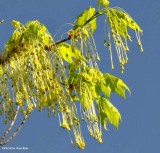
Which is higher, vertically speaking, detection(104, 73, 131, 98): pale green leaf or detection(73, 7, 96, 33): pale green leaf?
detection(73, 7, 96, 33): pale green leaf

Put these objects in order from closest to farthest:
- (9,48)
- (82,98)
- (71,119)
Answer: (71,119) → (82,98) → (9,48)

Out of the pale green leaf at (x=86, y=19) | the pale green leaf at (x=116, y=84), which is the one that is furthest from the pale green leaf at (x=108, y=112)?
the pale green leaf at (x=86, y=19)

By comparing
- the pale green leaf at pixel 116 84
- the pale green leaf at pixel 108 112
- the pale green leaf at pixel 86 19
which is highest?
the pale green leaf at pixel 86 19

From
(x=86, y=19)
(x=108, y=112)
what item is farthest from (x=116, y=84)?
(x=86, y=19)

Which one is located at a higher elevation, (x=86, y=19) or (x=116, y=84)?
(x=86, y=19)

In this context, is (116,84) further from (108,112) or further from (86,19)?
(86,19)

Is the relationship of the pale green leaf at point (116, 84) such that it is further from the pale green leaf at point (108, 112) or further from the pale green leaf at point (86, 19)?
the pale green leaf at point (86, 19)

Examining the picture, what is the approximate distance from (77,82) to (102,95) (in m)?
0.30

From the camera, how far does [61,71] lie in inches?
118

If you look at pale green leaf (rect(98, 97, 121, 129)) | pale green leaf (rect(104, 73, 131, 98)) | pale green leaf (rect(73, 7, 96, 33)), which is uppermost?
pale green leaf (rect(73, 7, 96, 33))

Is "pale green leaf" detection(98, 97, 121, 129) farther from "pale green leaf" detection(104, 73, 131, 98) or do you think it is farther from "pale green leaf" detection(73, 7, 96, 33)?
"pale green leaf" detection(73, 7, 96, 33)

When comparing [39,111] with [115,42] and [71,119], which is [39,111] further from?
[115,42]

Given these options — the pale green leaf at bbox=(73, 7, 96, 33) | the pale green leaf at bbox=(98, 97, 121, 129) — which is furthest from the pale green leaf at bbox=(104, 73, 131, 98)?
the pale green leaf at bbox=(73, 7, 96, 33)

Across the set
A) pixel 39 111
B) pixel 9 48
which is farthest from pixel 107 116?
pixel 9 48
